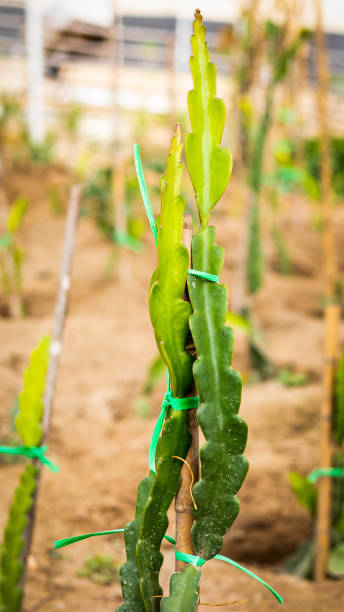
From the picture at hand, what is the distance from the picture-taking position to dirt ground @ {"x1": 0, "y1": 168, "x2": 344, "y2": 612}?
154 centimetres

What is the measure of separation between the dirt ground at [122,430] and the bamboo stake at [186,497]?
0.70m

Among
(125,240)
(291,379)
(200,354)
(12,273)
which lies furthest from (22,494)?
(125,240)

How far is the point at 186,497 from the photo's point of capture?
2.72 feet

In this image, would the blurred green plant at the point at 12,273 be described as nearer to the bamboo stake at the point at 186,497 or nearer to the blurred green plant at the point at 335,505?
the blurred green plant at the point at 335,505

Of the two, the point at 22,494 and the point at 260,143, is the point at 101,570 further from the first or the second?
the point at 260,143

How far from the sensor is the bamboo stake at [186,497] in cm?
82

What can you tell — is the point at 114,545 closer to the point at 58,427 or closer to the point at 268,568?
the point at 268,568

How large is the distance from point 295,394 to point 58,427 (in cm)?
113

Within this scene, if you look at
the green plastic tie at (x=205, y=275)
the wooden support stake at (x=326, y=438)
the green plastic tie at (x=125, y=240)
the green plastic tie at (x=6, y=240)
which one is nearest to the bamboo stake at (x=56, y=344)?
the green plastic tie at (x=205, y=275)

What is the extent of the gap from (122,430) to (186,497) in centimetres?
174

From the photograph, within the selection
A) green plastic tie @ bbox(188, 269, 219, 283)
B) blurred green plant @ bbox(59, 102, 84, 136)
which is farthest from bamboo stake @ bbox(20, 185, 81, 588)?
blurred green plant @ bbox(59, 102, 84, 136)

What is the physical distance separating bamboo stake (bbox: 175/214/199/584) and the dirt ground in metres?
0.70

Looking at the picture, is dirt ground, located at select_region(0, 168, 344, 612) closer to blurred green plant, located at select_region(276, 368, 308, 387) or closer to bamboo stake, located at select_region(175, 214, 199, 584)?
blurred green plant, located at select_region(276, 368, 308, 387)

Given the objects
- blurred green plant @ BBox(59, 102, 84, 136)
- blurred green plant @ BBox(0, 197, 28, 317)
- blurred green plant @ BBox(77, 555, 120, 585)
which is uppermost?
blurred green plant @ BBox(59, 102, 84, 136)
